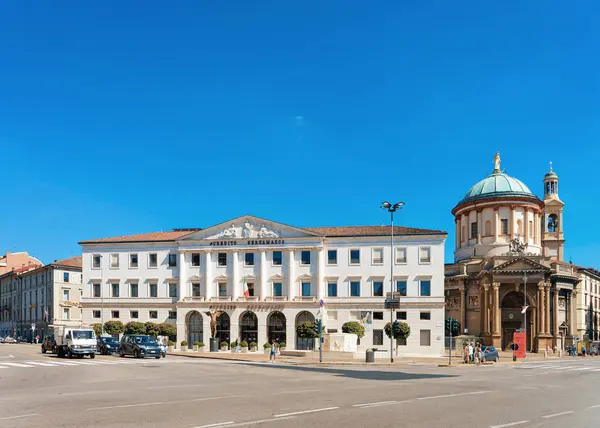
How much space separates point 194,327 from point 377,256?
22.1 meters

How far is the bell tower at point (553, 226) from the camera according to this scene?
101 metres

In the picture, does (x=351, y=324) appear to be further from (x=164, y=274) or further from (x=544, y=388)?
(x=544, y=388)

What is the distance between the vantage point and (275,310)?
221ft

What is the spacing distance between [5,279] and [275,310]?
221ft

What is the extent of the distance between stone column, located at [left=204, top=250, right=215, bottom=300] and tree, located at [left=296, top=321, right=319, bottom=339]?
1207 cm

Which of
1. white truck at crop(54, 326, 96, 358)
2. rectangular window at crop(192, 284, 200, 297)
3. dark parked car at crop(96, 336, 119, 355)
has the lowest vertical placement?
dark parked car at crop(96, 336, 119, 355)

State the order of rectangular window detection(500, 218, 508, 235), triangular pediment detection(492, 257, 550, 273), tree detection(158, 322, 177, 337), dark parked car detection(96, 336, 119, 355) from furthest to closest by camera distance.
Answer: rectangular window detection(500, 218, 508, 235) < triangular pediment detection(492, 257, 550, 273) < tree detection(158, 322, 177, 337) < dark parked car detection(96, 336, 119, 355)

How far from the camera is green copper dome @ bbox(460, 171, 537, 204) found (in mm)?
89250

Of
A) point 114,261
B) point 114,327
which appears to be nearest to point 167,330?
point 114,327

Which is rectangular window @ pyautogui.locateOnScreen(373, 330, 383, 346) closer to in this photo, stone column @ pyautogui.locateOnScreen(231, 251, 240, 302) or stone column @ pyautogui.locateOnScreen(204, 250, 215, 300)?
stone column @ pyautogui.locateOnScreen(231, 251, 240, 302)

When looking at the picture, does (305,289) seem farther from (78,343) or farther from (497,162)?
(497,162)

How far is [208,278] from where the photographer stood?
69.4 meters

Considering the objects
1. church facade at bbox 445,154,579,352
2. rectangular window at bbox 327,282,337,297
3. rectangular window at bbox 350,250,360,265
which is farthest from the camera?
church facade at bbox 445,154,579,352

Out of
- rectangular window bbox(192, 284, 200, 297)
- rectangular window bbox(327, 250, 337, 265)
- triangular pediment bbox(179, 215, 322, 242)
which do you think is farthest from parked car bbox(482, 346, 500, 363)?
rectangular window bbox(192, 284, 200, 297)
